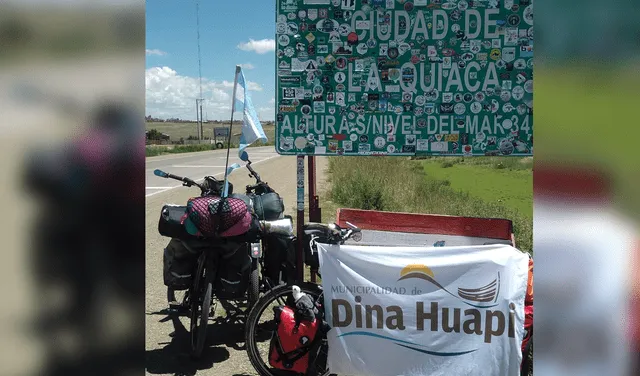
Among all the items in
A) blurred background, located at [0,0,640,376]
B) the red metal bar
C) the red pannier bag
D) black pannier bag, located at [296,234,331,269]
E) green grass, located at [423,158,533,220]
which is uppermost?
blurred background, located at [0,0,640,376]

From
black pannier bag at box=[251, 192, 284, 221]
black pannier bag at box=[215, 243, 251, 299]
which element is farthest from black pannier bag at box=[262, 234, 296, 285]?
black pannier bag at box=[215, 243, 251, 299]

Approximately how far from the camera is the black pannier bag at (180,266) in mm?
4398

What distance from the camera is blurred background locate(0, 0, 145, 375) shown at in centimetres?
69

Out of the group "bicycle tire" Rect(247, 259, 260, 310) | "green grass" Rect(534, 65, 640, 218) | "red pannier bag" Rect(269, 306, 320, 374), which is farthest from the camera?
"bicycle tire" Rect(247, 259, 260, 310)

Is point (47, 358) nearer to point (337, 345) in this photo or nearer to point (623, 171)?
point (623, 171)

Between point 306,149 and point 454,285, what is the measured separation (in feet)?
6.15

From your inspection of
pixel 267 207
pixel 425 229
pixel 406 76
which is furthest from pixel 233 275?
pixel 406 76

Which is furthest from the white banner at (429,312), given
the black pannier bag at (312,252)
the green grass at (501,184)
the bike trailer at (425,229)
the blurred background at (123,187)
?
the green grass at (501,184)

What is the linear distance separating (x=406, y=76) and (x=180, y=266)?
7.62 feet

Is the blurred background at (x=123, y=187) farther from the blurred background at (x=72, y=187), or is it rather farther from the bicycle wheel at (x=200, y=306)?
→ the bicycle wheel at (x=200, y=306)

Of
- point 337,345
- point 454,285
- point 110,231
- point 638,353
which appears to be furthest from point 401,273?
point 110,231

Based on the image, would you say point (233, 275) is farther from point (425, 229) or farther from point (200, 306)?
point (425, 229)

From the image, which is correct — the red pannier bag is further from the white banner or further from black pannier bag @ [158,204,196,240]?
black pannier bag @ [158,204,196,240]

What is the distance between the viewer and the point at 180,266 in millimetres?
4422
